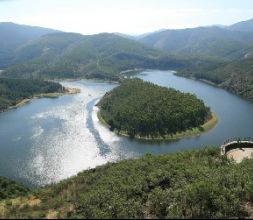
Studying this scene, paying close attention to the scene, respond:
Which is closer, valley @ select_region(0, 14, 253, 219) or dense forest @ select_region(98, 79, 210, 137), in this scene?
valley @ select_region(0, 14, 253, 219)

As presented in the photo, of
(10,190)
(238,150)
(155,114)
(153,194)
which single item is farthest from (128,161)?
(155,114)

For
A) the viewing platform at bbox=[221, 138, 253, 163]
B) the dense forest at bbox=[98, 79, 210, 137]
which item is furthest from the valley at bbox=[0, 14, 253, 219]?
the viewing platform at bbox=[221, 138, 253, 163]

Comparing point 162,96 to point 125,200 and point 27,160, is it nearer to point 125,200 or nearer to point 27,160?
point 27,160

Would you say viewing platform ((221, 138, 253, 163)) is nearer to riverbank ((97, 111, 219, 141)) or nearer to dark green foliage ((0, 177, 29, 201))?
dark green foliage ((0, 177, 29, 201))

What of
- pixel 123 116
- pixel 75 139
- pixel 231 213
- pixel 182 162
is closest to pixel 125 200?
pixel 231 213

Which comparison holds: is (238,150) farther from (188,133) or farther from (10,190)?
(188,133)
